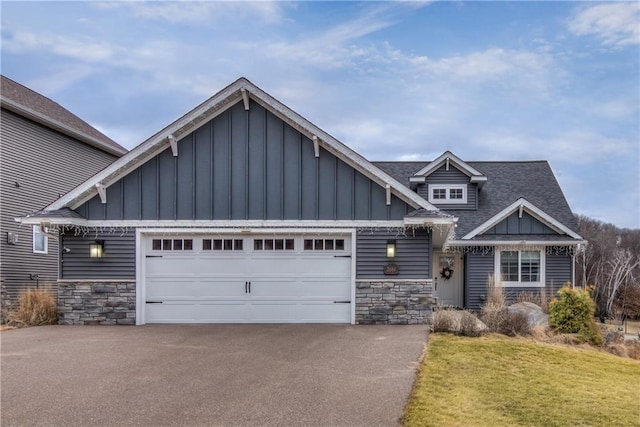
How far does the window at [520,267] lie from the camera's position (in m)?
17.5

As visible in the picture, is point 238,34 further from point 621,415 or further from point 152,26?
point 621,415

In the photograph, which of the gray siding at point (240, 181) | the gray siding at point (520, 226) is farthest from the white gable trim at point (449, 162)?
the gray siding at point (240, 181)

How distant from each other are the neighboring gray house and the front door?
13.2 metres

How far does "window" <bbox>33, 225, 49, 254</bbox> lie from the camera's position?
629 inches

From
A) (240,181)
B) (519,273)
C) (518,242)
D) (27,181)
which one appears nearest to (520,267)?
(519,273)

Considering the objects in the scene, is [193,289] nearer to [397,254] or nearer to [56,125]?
[397,254]

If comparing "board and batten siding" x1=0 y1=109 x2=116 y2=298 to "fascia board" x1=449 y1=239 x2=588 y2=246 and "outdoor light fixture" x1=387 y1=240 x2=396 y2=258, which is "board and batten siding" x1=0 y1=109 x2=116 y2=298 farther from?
"fascia board" x1=449 y1=239 x2=588 y2=246

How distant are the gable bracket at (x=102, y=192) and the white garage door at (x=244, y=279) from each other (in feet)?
4.39

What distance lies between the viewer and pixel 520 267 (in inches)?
691

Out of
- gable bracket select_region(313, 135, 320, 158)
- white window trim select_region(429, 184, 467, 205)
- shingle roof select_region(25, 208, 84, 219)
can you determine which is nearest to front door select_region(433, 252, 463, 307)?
white window trim select_region(429, 184, 467, 205)

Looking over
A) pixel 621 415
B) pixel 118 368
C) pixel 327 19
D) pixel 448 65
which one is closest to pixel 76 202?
pixel 118 368

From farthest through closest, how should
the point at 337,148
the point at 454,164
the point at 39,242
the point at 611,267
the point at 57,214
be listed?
the point at 611,267 < the point at 454,164 < the point at 39,242 < the point at 337,148 < the point at 57,214

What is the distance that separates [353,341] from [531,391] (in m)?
3.66

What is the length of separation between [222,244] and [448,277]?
388 inches
